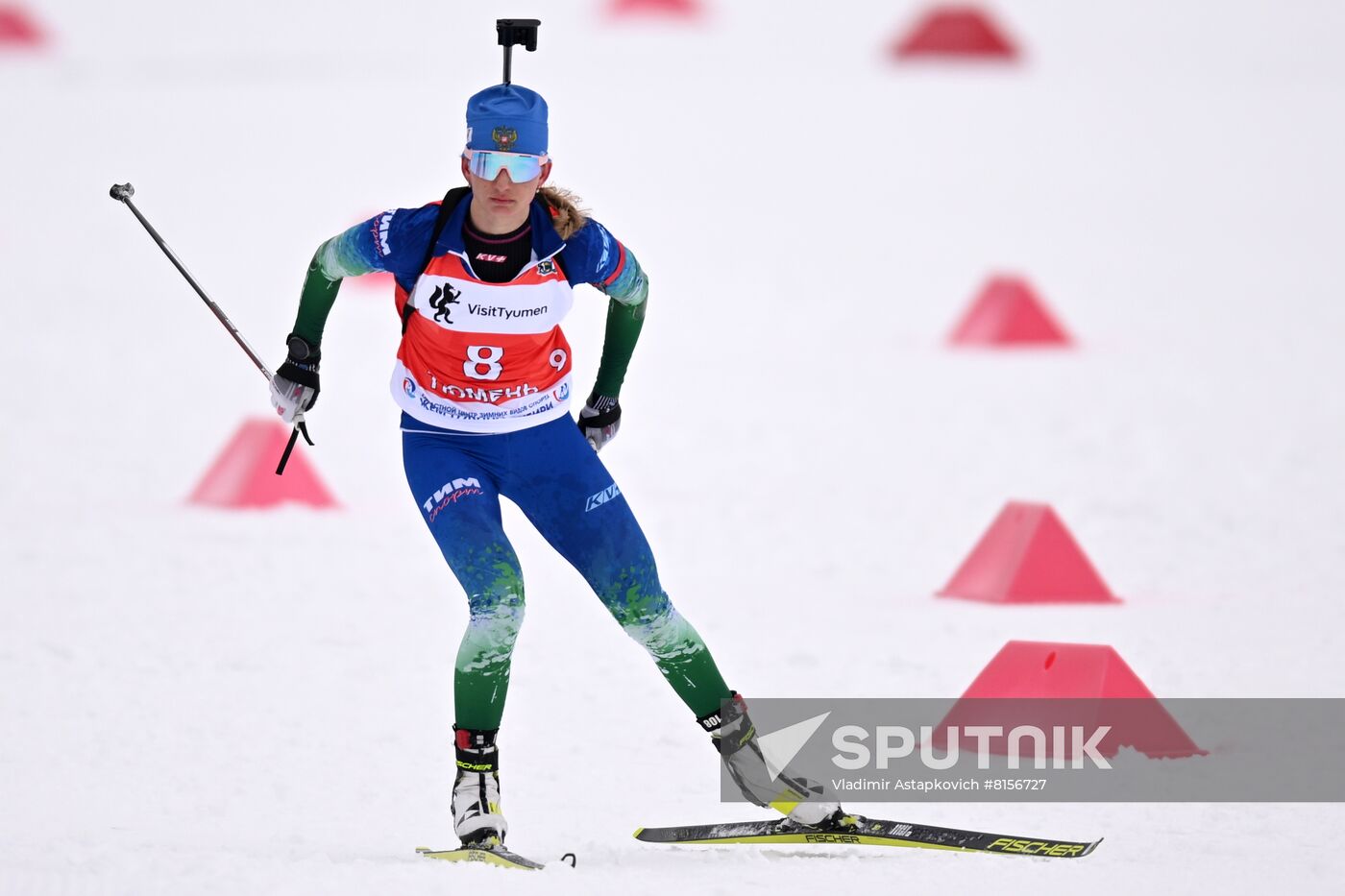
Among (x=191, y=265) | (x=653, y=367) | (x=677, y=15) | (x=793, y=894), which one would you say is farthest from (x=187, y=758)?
(x=677, y=15)

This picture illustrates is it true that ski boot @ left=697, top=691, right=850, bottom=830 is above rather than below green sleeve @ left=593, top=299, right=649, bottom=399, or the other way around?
below

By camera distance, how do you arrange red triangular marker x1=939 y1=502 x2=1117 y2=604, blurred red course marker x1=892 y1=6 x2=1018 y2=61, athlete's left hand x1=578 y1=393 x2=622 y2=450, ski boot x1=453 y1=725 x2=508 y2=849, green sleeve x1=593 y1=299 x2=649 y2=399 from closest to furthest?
ski boot x1=453 y1=725 x2=508 y2=849 < green sleeve x1=593 y1=299 x2=649 y2=399 < athlete's left hand x1=578 y1=393 x2=622 y2=450 < red triangular marker x1=939 y1=502 x2=1117 y2=604 < blurred red course marker x1=892 y1=6 x2=1018 y2=61

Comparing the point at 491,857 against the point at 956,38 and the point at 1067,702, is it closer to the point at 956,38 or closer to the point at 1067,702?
the point at 1067,702

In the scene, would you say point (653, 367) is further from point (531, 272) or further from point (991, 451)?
point (531, 272)

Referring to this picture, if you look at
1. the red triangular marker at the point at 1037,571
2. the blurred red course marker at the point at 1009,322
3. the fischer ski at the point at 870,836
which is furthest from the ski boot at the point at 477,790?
the blurred red course marker at the point at 1009,322

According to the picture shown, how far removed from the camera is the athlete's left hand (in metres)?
5.57

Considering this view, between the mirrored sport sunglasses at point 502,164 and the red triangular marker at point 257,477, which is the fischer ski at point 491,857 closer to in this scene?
the mirrored sport sunglasses at point 502,164

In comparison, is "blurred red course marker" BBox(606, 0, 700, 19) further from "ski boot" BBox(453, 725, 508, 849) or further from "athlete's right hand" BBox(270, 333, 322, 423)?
"ski boot" BBox(453, 725, 508, 849)

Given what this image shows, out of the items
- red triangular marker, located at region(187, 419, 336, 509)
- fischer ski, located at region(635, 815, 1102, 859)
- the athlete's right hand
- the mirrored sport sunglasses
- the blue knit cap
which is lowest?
fischer ski, located at region(635, 815, 1102, 859)

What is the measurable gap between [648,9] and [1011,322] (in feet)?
38.6

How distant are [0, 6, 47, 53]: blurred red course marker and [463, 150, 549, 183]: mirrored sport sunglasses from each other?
17.5 metres

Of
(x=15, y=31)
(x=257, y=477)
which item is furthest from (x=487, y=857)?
(x=15, y=31)

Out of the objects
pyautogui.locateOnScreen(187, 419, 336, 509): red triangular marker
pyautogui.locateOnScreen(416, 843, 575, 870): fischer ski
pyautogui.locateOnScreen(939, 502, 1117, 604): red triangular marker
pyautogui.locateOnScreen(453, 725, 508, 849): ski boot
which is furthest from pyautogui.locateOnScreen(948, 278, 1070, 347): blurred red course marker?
pyautogui.locateOnScreen(416, 843, 575, 870): fischer ski

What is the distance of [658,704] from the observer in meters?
6.61
